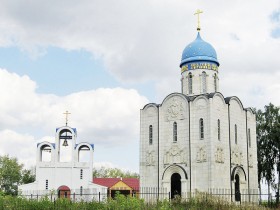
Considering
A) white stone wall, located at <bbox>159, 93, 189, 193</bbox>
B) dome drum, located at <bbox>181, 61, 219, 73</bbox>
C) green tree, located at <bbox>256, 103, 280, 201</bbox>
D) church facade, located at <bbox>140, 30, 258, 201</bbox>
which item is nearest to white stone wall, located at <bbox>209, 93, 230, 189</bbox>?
church facade, located at <bbox>140, 30, 258, 201</bbox>

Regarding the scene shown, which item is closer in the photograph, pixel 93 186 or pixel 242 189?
pixel 242 189

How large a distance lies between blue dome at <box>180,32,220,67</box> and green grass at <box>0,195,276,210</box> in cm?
1329

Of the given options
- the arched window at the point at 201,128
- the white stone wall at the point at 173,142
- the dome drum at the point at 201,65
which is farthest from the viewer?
the dome drum at the point at 201,65

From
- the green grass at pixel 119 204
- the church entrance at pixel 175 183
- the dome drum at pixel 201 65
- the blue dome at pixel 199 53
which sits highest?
the blue dome at pixel 199 53

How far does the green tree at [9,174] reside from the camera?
4584 centimetres

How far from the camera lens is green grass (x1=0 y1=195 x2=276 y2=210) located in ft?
52.5

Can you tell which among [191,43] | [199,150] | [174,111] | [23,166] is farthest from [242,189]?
[23,166]

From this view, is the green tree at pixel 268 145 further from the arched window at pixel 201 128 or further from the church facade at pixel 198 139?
the arched window at pixel 201 128

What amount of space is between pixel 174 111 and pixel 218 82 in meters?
4.46

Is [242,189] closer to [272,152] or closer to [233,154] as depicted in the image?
[233,154]

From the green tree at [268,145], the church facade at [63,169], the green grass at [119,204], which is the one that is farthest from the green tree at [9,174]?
the green grass at [119,204]

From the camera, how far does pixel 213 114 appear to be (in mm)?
27453

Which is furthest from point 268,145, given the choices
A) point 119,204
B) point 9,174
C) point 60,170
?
point 9,174

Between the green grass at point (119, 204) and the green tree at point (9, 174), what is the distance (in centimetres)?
2768
